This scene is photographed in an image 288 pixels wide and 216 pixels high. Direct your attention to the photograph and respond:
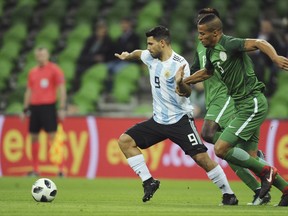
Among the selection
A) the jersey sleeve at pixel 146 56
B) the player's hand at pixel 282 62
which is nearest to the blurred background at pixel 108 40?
the jersey sleeve at pixel 146 56

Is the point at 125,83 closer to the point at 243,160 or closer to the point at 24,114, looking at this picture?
the point at 24,114

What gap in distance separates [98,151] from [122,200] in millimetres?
6156

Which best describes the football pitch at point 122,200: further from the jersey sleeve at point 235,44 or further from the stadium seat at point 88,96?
the stadium seat at point 88,96

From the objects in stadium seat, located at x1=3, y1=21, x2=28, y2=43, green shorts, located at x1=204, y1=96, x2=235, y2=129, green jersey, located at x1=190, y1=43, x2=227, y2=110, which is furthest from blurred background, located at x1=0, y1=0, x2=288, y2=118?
Result: green shorts, located at x1=204, y1=96, x2=235, y2=129

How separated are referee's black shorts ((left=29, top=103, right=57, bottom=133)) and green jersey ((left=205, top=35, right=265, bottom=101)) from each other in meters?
7.22

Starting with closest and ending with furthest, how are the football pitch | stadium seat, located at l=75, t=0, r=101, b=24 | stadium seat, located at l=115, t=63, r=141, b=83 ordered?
1. the football pitch
2. stadium seat, located at l=115, t=63, r=141, b=83
3. stadium seat, located at l=75, t=0, r=101, b=24

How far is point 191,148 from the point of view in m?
10.7

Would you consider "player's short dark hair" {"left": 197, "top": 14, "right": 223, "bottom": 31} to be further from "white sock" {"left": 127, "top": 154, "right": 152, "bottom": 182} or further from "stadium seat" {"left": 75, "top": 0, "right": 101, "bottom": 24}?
"stadium seat" {"left": 75, "top": 0, "right": 101, "bottom": 24}

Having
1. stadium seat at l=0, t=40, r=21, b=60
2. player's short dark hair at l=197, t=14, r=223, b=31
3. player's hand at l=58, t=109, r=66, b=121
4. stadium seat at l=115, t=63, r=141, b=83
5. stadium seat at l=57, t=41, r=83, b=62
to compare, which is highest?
stadium seat at l=0, t=40, r=21, b=60

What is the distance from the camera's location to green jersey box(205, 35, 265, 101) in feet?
33.4

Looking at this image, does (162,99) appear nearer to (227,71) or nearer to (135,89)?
(227,71)

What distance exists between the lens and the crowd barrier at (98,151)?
16.7m

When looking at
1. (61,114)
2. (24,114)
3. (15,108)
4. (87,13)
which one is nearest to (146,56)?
(61,114)

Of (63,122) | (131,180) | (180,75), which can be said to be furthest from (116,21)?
(180,75)
